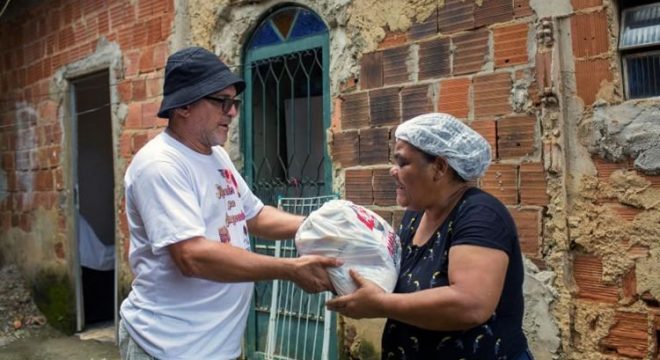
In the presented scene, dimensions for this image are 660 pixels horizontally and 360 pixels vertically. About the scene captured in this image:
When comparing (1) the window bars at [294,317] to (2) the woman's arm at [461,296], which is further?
(1) the window bars at [294,317]

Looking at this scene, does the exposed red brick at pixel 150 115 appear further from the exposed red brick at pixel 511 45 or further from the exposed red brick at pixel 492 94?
the exposed red brick at pixel 511 45

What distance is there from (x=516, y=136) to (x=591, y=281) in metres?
0.72

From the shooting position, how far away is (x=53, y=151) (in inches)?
246

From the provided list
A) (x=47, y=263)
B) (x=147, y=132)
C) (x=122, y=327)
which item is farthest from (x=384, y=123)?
(x=47, y=263)

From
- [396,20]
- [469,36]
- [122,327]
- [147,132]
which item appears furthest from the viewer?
[147,132]

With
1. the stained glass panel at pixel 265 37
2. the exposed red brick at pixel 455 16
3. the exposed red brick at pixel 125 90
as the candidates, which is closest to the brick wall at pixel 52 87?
the exposed red brick at pixel 125 90

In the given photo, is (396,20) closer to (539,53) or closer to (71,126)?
(539,53)

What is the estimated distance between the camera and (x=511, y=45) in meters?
2.92

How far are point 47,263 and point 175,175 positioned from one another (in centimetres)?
507

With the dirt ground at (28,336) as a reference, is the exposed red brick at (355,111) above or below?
above

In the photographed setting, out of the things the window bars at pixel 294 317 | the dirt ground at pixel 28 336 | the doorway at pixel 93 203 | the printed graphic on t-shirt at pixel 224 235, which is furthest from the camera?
the doorway at pixel 93 203

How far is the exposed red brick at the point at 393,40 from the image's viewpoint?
3391 millimetres

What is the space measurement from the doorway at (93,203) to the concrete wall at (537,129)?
2626 mm

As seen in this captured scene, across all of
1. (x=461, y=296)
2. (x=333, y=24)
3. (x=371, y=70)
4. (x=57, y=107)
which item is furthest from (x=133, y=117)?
(x=461, y=296)
